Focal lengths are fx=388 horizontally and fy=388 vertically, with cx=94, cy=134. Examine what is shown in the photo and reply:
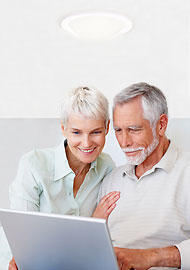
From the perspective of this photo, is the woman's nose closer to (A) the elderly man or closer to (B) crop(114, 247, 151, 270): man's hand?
(A) the elderly man

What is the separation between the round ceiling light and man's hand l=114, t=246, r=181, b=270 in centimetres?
116

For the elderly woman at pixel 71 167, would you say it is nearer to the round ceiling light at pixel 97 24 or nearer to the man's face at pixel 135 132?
the man's face at pixel 135 132

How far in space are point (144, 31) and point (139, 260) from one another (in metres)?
1.40

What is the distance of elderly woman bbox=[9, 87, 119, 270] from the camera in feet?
5.74

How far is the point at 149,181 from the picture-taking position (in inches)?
71.6

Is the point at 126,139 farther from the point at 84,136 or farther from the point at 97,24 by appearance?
the point at 97,24

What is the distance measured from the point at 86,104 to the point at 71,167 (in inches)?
13.4

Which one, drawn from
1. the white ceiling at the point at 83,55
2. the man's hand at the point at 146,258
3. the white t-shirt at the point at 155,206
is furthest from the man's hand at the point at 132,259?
the white ceiling at the point at 83,55

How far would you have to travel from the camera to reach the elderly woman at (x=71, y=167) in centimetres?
175

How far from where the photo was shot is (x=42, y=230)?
50.0 inches

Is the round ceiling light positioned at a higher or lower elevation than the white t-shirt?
higher

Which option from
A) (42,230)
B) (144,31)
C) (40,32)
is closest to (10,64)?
(40,32)

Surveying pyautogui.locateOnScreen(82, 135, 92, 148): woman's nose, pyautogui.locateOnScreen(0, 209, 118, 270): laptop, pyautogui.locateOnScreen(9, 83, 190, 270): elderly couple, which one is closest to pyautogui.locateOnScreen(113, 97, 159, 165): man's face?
pyautogui.locateOnScreen(9, 83, 190, 270): elderly couple

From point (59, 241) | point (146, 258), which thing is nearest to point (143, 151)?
point (146, 258)
